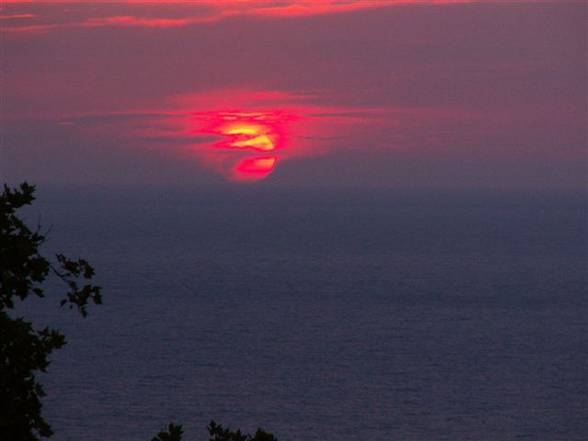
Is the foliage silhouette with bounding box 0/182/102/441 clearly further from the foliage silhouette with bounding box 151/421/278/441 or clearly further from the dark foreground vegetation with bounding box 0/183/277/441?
the foliage silhouette with bounding box 151/421/278/441

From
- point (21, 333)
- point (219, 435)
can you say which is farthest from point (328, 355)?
point (21, 333)

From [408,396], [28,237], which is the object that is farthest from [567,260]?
[28,237]

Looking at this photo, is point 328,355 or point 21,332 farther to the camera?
point 328,355

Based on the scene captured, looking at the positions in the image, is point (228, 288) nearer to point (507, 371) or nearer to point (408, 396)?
point (507, 371)

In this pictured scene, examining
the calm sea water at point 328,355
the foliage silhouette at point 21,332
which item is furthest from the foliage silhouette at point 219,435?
the calm sea water at point 328,355

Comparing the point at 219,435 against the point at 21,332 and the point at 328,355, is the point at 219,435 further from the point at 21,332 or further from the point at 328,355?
the point at 328,355

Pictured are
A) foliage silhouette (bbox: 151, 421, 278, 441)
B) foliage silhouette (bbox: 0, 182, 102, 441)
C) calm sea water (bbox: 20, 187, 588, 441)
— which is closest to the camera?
foliage silhouette (bbox: 0, 182, 102, 441)

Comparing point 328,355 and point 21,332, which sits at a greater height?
point 328,355

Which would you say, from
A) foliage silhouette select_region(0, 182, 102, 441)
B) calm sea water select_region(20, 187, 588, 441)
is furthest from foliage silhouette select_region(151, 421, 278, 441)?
calm sea water select_region(20, 187, 588, 441)

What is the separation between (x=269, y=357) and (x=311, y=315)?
26442 millimetres

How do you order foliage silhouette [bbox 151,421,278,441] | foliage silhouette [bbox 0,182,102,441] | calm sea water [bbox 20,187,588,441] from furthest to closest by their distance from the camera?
calm sea water [bbox 20,187,588,441] → foliage silhouette [bbox 151,421,278,441] → foliage silhouette [bbox 0,182,102,441]

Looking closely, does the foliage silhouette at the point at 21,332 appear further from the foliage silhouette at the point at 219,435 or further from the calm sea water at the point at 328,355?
the calm sea water at the point at 328,355

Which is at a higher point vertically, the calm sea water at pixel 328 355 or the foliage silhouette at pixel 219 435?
the calm sea water at pixel 328 355

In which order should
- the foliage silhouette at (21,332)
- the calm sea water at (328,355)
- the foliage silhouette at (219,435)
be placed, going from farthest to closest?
the calm sea water at (328,355) < the foliage silhouette at (219,435) < the foliage silhouette at (21,332)
